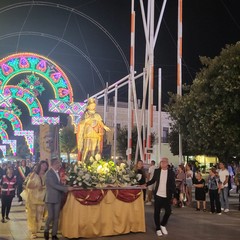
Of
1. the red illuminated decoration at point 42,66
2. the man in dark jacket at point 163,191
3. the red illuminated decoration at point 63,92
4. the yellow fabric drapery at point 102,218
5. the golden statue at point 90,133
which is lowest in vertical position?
the yellow fabric drapery at point 102,218

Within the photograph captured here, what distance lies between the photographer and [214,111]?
16531mm

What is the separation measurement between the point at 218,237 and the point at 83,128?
5.99 metres

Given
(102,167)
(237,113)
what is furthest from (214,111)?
(102,167)

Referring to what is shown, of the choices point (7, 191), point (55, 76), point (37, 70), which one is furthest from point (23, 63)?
point (7, 191)

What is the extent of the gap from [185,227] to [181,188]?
5.44 m

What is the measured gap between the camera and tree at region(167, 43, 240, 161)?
1550cm

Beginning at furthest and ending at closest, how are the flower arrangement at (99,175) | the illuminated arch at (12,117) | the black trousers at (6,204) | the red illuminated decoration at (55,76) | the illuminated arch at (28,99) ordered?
the illuminated arch at (12,117)
the illuminated arch at (28,99)
the red illuminated decoration at (55,76)
the black trousers at (6,204)
the flower arrangement at (99,175)

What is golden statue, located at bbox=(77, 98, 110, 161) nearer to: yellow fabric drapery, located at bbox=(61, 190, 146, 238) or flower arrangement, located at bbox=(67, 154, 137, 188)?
flower arrangement, located at bbox=(67, 154, 137, 188)

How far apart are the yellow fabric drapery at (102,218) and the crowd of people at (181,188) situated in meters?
0.52

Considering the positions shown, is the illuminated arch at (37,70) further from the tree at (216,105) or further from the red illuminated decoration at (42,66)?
the tree at (216,105)

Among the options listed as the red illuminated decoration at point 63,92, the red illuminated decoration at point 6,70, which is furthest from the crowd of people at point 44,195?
the red illuminated decoration at point 6,70

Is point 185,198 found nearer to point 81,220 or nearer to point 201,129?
point 201,129

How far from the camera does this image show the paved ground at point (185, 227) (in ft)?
34.1

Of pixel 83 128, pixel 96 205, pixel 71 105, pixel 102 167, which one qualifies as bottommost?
pixel 96 205
